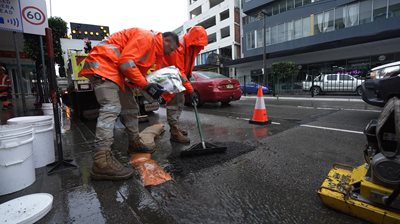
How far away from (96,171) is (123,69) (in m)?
1.16

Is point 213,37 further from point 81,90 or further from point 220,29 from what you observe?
point 81,90

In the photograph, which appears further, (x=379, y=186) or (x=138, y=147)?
(x=138, y=147)

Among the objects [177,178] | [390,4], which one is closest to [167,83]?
[177,178]

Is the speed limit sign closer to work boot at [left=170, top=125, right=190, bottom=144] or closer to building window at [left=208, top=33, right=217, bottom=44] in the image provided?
work boot at [left=170, top=125, right=190, bottom=144]

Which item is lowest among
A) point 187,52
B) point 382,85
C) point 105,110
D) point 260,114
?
point 260,114

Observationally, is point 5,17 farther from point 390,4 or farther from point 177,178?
point 390,4

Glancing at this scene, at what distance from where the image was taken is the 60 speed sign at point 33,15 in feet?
16.7

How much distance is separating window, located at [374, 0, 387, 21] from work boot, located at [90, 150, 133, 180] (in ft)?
83.3

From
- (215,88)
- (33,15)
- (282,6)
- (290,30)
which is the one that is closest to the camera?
(33,15)

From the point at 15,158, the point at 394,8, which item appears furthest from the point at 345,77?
the point at 15,158

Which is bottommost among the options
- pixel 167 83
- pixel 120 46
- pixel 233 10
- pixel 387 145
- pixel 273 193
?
pixel 273 193

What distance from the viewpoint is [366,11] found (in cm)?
2084

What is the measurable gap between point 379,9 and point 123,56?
25259mm

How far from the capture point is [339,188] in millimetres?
1916
